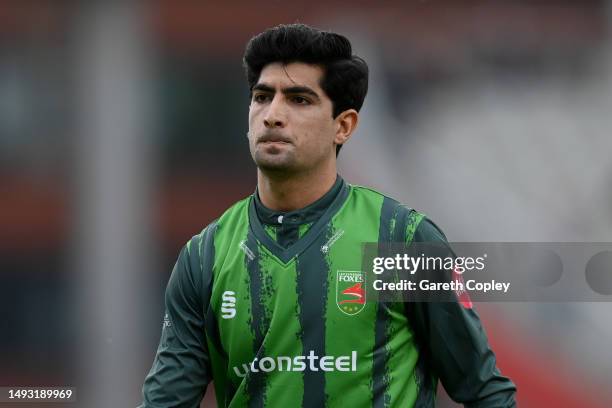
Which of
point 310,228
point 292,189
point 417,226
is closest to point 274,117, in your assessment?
point 292,189

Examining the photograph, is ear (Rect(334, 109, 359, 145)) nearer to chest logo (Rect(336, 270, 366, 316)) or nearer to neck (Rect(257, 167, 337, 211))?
neck (Rect(257, 167, 337, 211))

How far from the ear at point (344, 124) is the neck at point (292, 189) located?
104 millimetres

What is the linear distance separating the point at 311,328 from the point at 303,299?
7 cm

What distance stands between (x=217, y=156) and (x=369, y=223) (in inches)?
92.3

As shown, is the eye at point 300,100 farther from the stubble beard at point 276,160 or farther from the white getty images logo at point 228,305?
the white getty images logo at point 228,305

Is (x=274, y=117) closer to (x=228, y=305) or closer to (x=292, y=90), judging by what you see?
(x=292, y=90)

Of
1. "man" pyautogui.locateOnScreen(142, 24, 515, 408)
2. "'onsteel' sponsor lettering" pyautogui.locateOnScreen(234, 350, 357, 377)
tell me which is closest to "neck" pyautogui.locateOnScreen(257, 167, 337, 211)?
"man" pyautogui.locateOnScreen(142, 24, 515, 408)

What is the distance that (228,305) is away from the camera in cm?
234

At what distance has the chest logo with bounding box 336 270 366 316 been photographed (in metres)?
2.29

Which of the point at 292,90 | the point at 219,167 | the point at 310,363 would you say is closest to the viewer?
the point at 310,363

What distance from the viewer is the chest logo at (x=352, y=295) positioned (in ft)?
7.53
